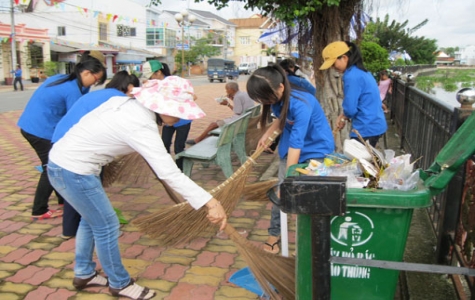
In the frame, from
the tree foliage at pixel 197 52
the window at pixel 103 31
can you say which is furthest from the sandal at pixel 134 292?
the tree foliage at pixel 197 52

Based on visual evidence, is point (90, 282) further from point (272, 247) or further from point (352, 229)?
point (352, 229)

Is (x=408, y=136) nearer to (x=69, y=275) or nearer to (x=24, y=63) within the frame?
(x=69, y=275)

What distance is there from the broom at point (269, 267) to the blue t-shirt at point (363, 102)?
1773 millimetres

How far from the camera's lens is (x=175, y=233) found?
2881 millimetres

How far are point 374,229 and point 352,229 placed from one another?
94 mm

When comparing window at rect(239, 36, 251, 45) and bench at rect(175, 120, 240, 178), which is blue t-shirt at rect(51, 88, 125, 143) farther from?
window at rect(239, 36, 251, 45)

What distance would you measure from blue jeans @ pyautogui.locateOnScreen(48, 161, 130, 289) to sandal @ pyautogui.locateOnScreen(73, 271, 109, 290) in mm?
27

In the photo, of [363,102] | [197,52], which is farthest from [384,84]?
[197,52]

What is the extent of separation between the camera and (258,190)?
3113 millimetres

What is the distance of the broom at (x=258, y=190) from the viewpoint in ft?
10.1

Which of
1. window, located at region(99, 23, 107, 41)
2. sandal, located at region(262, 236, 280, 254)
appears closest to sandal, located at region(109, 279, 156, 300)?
sandal, located at region(262, 236, 280, 254)

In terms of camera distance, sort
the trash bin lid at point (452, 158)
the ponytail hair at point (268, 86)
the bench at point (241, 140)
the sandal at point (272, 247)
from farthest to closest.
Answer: the bench at point (241, 140) → the sandal at point (272, 247) → the ponytail hair at point (268, 86) → the trash bin lid at point (452, 158)

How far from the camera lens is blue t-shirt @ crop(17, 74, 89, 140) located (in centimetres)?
377

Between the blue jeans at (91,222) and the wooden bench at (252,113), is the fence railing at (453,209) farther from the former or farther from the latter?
the wooden bench at (252,113)
